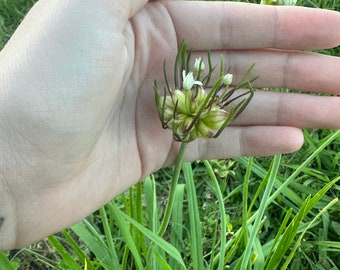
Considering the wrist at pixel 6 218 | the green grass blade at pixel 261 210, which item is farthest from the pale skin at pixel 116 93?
the green grass blade at pixel 261 210

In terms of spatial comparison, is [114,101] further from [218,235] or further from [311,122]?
[218,235]

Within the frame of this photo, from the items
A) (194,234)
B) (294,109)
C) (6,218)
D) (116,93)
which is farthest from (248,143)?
(6,218)

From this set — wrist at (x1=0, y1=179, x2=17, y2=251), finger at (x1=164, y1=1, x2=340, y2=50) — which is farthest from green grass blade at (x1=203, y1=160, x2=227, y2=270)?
wrist at (x1=0, y1=179, x2=17, y2=251)

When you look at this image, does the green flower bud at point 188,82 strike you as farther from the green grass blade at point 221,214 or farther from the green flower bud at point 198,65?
the green grass blade at point 221,214

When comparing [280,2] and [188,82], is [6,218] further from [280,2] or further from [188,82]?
[280,2]

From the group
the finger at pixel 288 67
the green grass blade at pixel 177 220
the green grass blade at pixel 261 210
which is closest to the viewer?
the green grass blade at pixel 261 210

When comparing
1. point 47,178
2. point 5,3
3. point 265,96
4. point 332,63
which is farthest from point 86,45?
point 5,3

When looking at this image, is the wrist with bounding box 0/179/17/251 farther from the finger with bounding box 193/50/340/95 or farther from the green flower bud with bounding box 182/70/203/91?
the finger with bounding box 193/50/340/95
